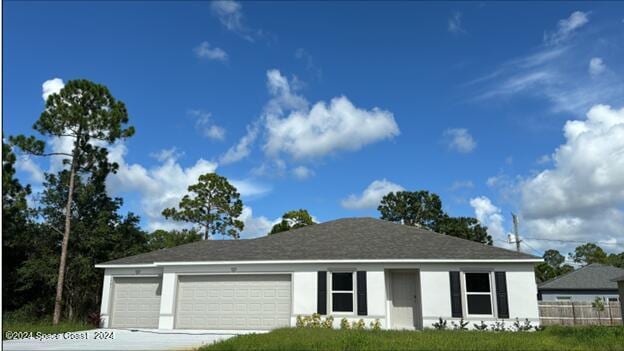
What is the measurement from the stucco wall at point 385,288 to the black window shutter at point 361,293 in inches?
5.5

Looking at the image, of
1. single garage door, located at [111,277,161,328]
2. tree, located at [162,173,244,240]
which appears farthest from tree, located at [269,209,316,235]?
single garage door, located at [111,277,161,328]

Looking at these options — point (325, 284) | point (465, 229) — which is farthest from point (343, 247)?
point (465, 229)

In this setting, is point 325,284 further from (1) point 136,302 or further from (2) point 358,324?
(1) point 136,302

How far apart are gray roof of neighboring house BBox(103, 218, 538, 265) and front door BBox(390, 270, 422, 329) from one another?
1.00 m

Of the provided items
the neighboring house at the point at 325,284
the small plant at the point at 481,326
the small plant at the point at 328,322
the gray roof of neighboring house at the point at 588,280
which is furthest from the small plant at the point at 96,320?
the gray roof of neighboring house at the point at 588,280

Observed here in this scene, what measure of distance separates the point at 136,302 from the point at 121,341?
5.32 metres

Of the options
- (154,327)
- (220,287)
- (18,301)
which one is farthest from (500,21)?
(18,301)

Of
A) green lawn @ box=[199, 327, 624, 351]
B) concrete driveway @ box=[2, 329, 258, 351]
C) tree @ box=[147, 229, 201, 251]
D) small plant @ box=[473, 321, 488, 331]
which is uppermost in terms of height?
tree @ box=[147, 229, 201, 251]

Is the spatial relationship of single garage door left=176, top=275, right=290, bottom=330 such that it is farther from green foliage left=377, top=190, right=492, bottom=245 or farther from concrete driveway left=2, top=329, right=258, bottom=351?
green foliage left=377, top=190, right=492, bottom=245

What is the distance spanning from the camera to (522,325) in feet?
51.1

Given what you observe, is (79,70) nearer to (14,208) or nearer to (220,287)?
(14,208)

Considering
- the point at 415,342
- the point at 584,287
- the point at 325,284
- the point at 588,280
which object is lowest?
the point at 415,342

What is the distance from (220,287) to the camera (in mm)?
17578

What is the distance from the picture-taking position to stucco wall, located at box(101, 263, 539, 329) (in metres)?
15.9
